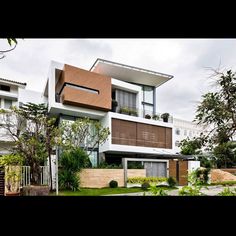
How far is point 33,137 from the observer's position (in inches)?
374

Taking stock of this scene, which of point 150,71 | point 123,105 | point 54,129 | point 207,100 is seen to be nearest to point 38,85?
point 123,105

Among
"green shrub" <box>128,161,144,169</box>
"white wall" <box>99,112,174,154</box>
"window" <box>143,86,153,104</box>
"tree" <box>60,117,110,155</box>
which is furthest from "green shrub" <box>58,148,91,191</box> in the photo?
"window" <box>143,86,153,104</box>

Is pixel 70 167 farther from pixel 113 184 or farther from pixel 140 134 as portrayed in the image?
pixel 140 134

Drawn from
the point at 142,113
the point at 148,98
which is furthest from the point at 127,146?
the point at 148,98

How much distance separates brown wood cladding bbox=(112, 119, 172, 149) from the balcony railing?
61 cm

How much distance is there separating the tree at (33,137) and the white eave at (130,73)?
18.9 feet

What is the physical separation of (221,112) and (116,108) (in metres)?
11.8

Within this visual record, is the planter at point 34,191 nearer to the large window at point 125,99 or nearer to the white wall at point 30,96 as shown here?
the large window at point 125,99
